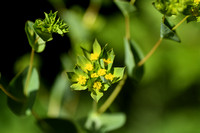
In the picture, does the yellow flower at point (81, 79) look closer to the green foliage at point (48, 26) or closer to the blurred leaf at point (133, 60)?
the green foliage at point (48, 26)

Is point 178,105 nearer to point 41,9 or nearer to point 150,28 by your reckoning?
point 150,28

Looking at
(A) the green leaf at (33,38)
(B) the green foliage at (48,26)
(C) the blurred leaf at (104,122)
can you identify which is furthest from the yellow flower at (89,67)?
(C) the blurred leaf at (104,122)

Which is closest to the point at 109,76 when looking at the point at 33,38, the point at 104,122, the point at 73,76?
the point at 73,76

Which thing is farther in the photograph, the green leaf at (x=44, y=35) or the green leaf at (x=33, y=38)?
the green leaf at (x=33, y=38)

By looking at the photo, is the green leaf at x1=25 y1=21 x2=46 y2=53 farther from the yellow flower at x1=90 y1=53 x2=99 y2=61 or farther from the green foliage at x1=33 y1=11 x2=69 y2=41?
the yellow flower at x1=90 y1=53 x2=99 y2=61

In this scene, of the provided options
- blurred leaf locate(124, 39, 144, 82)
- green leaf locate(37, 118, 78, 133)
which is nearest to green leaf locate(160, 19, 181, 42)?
blurred leaf locate(124, 39, 144, 82)

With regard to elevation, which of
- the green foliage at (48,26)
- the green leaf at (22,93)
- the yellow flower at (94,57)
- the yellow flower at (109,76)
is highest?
the green foliage at (48,26)

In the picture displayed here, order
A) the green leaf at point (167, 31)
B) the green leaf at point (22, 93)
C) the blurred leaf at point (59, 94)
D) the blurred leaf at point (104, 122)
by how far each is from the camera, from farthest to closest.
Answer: the blurred leaf at point (59, 94)
the blurred leaf at point (104, 122)
the green leaf at point (22, 93)
the green leaf at point (167, 31)
